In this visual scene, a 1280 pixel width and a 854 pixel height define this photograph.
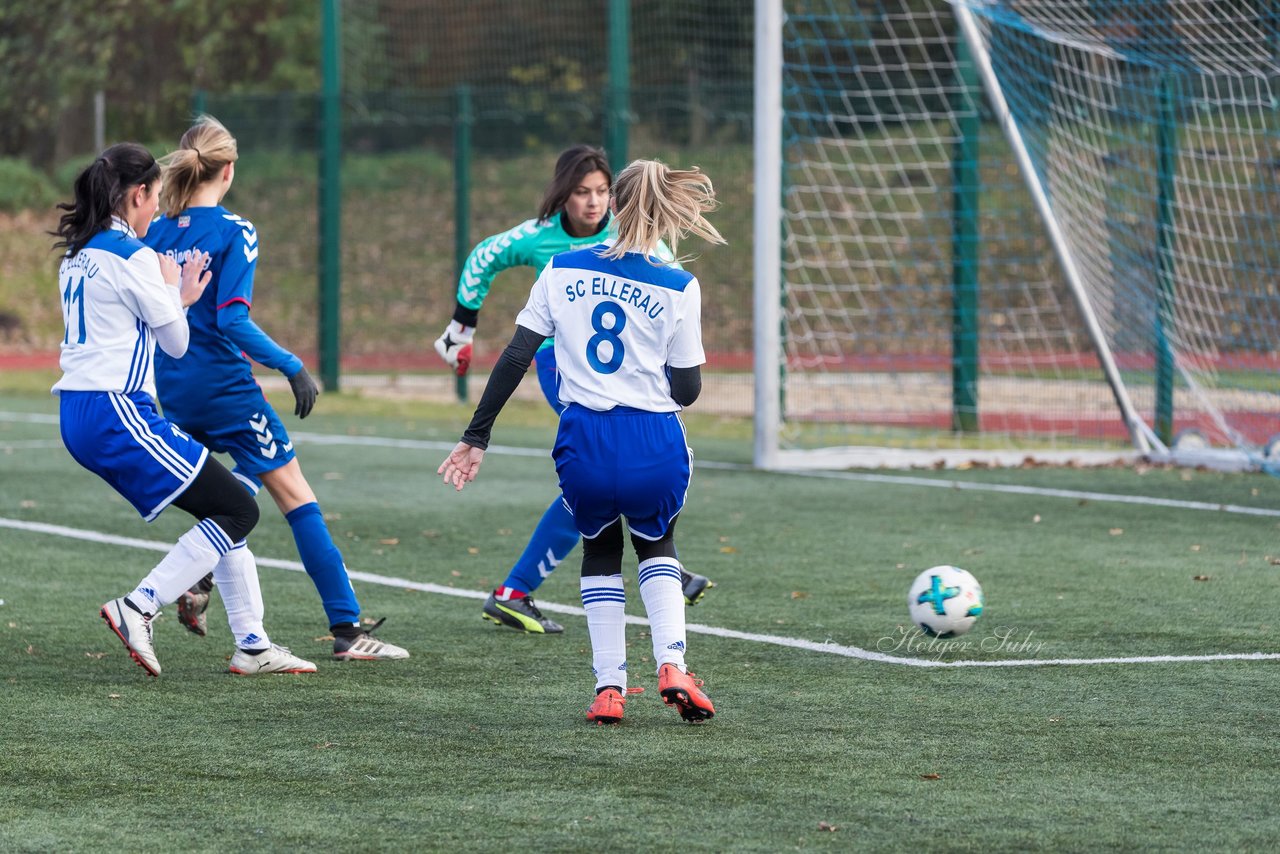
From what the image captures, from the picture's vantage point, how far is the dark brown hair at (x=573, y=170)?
6867 mm

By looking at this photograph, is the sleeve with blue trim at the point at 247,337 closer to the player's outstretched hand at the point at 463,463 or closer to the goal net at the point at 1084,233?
the player's outstretched hand at the point at 463,463

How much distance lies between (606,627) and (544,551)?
1.59m

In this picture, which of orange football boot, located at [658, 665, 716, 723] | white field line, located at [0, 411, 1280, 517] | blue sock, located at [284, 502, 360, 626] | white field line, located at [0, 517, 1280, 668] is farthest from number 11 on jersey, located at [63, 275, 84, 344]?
white field line, located at [0, 411, 1280, 517]

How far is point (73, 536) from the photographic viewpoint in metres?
9.17

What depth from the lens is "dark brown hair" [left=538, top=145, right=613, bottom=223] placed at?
6867 millimetres

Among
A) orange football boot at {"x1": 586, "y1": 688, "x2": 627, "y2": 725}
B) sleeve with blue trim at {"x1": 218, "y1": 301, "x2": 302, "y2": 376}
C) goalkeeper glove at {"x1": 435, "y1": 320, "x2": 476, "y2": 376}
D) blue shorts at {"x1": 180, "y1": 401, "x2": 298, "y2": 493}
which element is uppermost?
sleeve with blue trim at {"x1": 218, "y1": 301, "x2": 302, "y2": 376}

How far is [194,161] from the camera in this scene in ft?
20.0

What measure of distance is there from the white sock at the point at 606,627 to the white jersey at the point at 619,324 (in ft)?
1.80

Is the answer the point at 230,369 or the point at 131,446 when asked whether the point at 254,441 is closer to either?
the point at 230,369

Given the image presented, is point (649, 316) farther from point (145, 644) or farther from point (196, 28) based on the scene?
point (196, 28)

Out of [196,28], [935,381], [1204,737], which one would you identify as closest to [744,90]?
[935,381]

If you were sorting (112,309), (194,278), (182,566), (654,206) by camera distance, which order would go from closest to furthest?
(654,206) → (112,309) → (182,566) → (194,278)

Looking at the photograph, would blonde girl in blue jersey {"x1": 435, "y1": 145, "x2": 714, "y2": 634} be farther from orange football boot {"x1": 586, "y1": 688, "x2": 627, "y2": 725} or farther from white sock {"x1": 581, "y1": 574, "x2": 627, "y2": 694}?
orange football boot {"x1": 586, "y1": 688, "x2": 627, "y2": 725}

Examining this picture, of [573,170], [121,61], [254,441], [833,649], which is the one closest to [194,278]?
[254,441]
